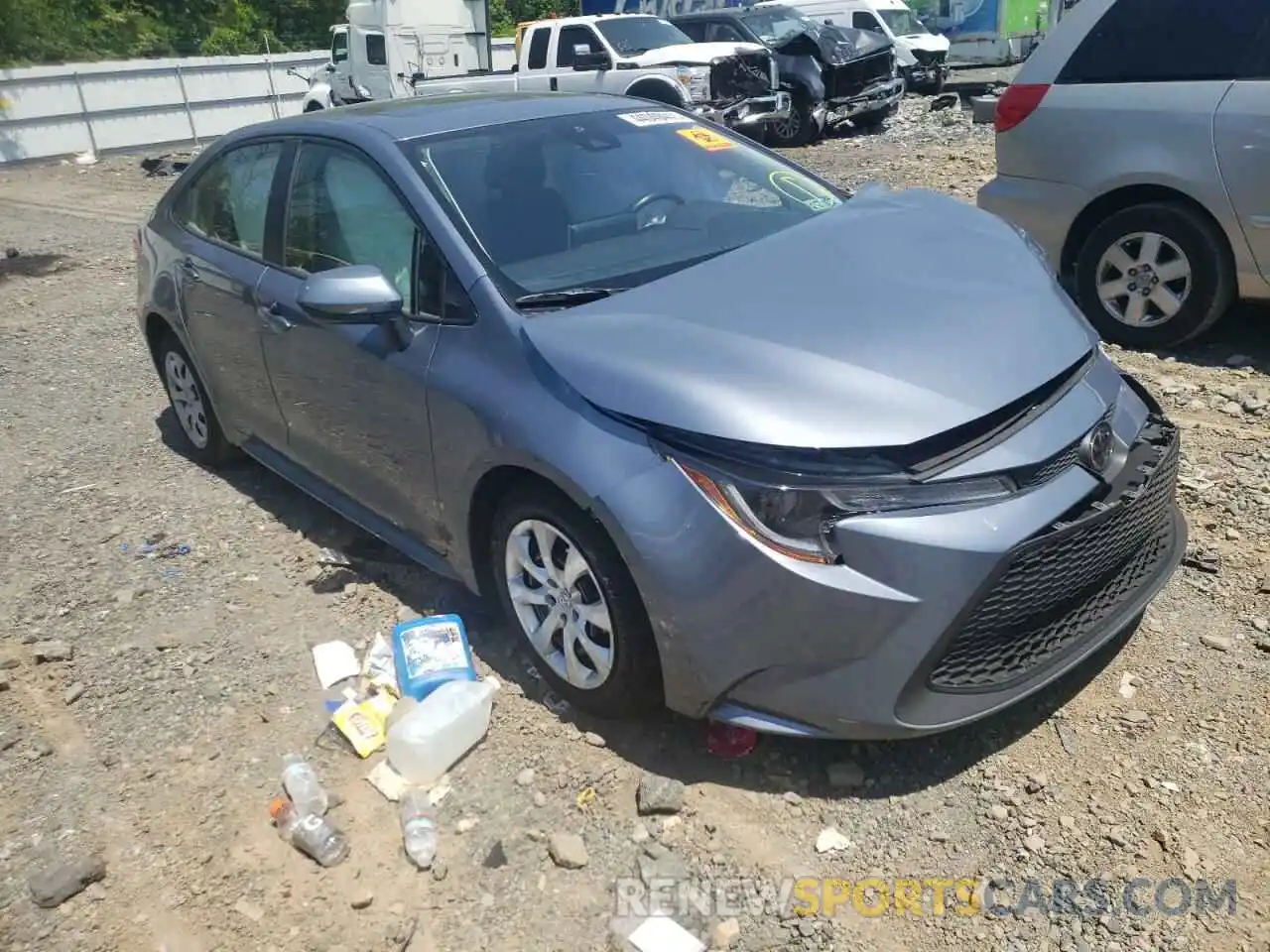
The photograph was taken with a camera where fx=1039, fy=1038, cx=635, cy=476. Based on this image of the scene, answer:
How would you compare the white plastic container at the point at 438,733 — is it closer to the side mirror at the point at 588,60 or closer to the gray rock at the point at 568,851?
the gray rock at the point at 568,851

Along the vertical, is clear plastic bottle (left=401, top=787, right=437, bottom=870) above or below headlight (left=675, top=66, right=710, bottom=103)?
below

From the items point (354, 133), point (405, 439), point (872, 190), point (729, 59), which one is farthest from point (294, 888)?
point (729, 59)

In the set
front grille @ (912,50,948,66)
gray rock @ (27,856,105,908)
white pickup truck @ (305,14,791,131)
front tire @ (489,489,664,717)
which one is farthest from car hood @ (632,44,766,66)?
gray rock @ (27,856,105,908)

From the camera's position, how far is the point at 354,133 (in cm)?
353

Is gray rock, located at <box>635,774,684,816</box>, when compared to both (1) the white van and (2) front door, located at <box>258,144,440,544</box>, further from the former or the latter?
(1) the white van

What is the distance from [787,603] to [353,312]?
62.1 inches

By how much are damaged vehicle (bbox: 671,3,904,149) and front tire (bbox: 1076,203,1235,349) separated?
1030cm

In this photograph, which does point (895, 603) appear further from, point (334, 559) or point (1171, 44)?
point (1171, 44)

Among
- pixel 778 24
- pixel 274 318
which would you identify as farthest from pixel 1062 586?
pixel 778 24

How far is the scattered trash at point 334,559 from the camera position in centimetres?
404

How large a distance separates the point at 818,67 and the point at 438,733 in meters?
14.8

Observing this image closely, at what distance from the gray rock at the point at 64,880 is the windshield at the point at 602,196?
1869 millimetres

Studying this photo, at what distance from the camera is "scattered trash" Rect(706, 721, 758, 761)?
283cm

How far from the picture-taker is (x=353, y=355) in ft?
11.2
